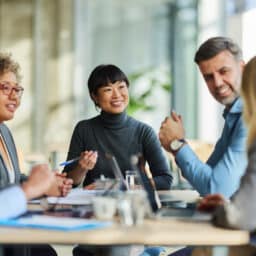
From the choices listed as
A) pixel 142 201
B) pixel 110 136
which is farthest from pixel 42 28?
pixel 142 201

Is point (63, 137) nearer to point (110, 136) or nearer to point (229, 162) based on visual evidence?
point (110, 136)

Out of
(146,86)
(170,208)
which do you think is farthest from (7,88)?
(146,86)

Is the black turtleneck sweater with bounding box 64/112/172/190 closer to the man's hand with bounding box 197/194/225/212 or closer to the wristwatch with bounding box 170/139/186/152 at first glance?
the wristwatch with bounding box 170/139/186/152

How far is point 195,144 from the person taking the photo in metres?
3.70

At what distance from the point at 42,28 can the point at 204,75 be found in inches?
180

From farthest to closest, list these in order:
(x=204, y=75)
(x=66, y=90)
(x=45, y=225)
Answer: (x=66, y=90) → (x=204, y=75) → (x=45, y=225)

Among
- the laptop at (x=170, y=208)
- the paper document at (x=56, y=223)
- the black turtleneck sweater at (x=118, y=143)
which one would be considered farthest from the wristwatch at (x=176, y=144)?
the black turtleneck sweater at (x=118, y=143)

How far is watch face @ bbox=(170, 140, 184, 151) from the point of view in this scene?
2.01 meters

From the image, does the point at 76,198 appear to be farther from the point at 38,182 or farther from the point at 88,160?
the point at 38,182

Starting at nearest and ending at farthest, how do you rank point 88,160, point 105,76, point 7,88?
1. point 7,88
2. point 88,160
3. point 105,76

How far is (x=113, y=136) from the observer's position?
9.17ft

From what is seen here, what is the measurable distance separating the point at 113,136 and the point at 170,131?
2.45 feet

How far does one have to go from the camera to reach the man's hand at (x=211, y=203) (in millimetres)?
1825

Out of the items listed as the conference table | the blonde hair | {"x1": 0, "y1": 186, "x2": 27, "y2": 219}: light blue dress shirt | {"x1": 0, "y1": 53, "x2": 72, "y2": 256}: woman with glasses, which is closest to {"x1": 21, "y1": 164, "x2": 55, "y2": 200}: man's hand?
{"x1": 0, "y1": 186, "x2": 27, "y2": 219}: light blue dress shirt
